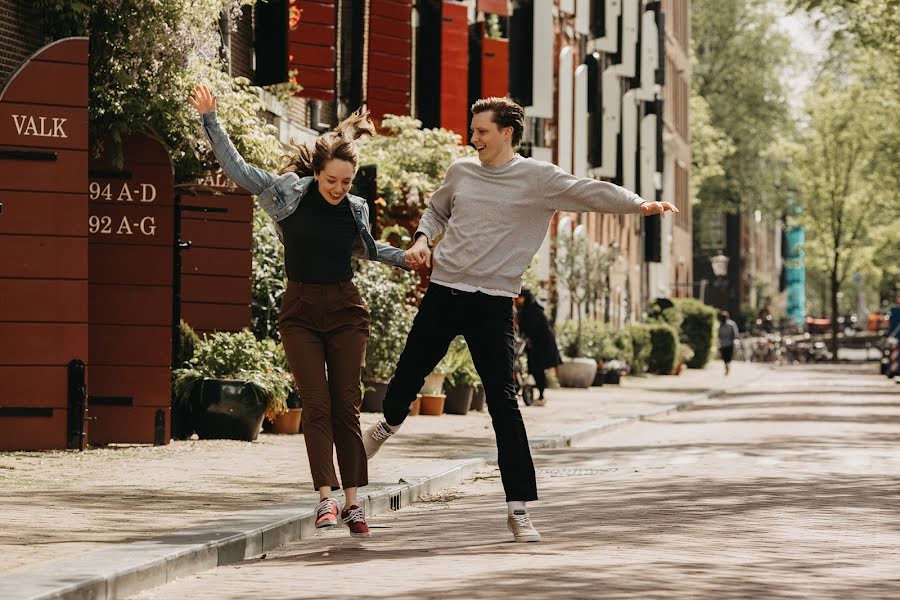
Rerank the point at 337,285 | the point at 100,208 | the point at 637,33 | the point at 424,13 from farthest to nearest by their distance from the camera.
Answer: the point at 637,33, the point at 424,13, the point at 100,208, the point at 337,285

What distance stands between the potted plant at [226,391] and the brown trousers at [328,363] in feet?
22.4

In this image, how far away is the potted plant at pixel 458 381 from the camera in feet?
75.2

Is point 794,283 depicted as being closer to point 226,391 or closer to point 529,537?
point 226,391

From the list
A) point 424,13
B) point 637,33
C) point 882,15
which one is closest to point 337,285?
point 424,13

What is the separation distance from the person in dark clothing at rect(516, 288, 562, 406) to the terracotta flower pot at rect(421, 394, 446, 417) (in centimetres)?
407

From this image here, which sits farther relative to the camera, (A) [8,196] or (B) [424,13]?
(B) [424,13]

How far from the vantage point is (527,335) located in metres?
26.3

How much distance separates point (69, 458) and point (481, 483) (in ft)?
9.68

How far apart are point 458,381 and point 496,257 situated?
14325 mm

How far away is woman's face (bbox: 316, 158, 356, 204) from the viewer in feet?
28.9

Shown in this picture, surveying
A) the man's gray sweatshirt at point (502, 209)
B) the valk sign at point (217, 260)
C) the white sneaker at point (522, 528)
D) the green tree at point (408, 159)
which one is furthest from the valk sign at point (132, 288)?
the green tree at point (408, 159)

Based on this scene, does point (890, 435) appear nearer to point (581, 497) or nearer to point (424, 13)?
point (581, 497)

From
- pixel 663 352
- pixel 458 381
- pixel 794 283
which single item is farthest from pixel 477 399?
pixel 794 283

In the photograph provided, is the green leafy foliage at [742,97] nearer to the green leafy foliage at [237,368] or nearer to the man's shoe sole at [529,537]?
the green leafy foliage at [237,368]
